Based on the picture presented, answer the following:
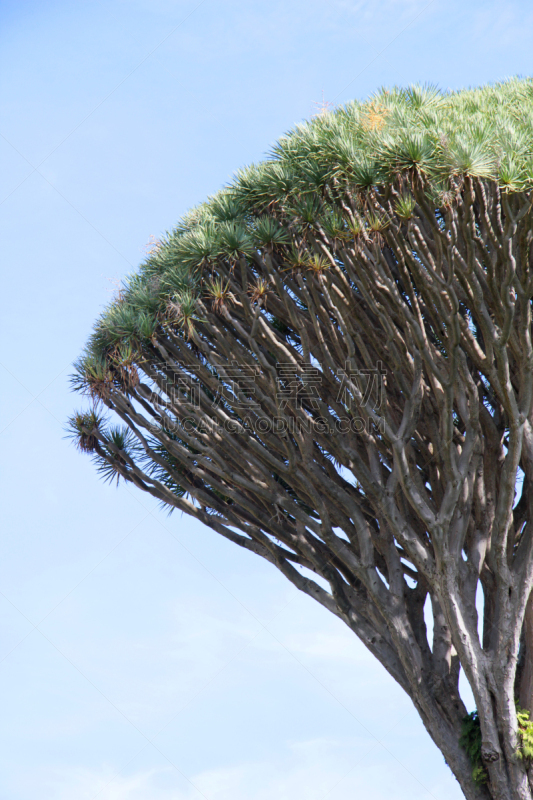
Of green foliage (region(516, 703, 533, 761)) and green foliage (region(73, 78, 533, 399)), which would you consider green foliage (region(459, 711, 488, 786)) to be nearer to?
green foliage (region(516, 703, 533, 761))

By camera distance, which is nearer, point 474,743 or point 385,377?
point 474,743

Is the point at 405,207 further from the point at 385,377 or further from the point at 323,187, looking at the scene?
the point at 385,377

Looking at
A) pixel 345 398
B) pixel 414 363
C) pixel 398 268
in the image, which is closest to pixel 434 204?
pixel 398 268

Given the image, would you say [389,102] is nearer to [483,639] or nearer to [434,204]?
[434,204]

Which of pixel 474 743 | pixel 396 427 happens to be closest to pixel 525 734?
pixel 474 743

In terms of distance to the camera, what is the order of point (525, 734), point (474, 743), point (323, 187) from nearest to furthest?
point (525, 734)
point (474, 743)
point (323, 187)

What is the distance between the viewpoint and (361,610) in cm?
641

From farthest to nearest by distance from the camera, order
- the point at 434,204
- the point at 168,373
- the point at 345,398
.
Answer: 1. the point at 168,373
2. the point at 345,398
3. the point at 434,204

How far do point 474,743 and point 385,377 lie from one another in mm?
3070

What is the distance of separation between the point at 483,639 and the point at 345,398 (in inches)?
93.0

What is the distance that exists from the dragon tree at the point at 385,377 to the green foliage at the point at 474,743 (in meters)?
0.01

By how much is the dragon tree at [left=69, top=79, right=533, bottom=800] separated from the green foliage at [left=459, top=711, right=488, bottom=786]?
0.01m

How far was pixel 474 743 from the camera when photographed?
554 centimetres

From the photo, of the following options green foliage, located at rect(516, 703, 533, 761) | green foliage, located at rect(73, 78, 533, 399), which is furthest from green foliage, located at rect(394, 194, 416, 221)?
green foliage, located at rect(516, 703, 533, 761)
